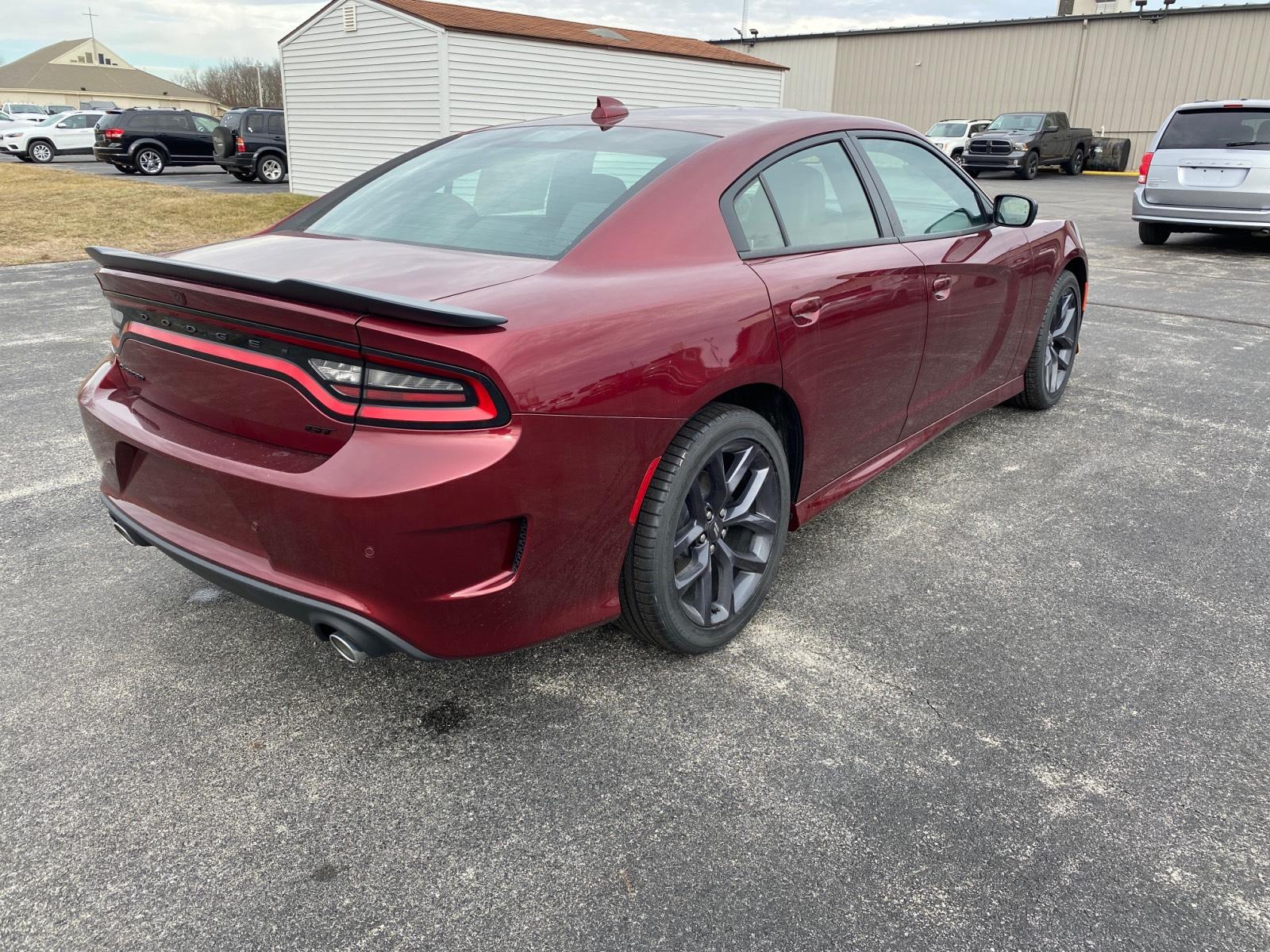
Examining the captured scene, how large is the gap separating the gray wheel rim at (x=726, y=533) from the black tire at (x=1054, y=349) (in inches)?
102

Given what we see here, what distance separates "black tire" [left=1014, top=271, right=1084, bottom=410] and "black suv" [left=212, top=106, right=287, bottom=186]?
2112 centimetres

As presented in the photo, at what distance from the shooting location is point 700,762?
2316mm

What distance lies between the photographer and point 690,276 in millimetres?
2523

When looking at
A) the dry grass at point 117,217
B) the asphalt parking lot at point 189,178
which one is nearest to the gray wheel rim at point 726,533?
the dry grass at point 117,217

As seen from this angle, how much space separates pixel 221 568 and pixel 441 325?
85 cm

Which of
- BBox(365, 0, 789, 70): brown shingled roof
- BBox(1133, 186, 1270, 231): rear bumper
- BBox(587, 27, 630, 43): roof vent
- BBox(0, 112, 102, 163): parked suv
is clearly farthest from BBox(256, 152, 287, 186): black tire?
BBox(1133, 186, 1270, 231): rear bumper

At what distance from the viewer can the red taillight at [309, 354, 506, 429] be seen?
2.00 metres

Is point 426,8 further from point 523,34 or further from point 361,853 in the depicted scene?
point 361,853

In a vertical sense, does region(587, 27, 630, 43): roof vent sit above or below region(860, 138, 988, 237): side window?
above

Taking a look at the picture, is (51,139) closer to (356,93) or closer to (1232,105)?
(356,93)

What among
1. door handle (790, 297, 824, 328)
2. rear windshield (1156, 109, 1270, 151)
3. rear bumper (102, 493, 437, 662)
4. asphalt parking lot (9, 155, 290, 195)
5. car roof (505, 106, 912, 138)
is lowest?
asphalt parking lot (9, 155, 290, 195)

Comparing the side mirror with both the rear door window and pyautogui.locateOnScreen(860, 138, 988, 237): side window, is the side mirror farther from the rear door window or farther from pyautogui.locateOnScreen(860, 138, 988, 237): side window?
the rear door window

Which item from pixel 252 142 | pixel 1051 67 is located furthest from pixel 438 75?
pixel 1051 67

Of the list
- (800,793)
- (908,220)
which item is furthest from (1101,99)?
(800,793)
